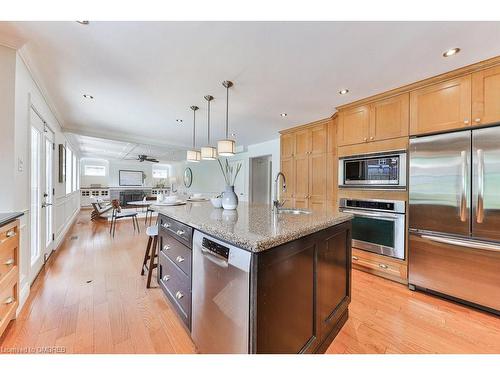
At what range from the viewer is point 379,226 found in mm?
2404

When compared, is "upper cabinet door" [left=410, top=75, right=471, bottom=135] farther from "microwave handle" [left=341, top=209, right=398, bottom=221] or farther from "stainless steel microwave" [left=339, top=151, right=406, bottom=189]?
"microwave handle" [left=341, top=209, right=398, bottom=221]

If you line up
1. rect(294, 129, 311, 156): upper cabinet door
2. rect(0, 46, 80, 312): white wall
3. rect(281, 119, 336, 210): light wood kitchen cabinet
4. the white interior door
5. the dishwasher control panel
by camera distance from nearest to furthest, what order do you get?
the dishwasher control panel → rect(0, 46, 80, 312): white wall → the white interior door → rect(281, 119, 336, 210): light wood kitchen cabinet → rect(294, 129, 311, 156): upper cabinet door

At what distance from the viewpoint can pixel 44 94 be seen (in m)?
2.51

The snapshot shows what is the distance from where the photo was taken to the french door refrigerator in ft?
5.71

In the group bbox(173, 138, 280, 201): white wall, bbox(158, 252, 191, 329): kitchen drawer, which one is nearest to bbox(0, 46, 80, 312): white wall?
bbox(158, 252, 191, 329): kitchen drawer

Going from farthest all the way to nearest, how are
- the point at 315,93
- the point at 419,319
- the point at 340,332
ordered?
the point at 315,93 < the point at 419,319 < the point at 340,332

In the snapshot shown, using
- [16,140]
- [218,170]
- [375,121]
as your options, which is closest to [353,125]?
[375,121]

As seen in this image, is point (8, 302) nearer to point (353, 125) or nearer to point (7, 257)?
point (7, 257)

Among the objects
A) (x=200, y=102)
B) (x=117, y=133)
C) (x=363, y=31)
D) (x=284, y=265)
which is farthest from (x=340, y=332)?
(x=117, y=133)

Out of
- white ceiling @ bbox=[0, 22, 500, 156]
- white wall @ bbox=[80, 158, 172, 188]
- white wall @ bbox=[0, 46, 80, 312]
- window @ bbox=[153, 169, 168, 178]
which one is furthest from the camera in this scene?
window @ bbox=[153, 169, 168, 178]

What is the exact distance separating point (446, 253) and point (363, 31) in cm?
222

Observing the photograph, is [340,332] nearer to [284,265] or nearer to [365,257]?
[284,265]

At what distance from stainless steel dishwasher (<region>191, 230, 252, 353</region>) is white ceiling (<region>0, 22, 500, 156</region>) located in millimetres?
1580

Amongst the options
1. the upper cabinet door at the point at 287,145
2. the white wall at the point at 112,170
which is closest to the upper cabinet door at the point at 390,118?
the upper cabinet door at the point at 287,145
